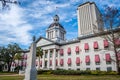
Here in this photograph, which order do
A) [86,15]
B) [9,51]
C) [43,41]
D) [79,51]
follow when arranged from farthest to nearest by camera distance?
[86,15], [9,51], [43,41], [79,51]

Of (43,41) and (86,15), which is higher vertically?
(86,15)

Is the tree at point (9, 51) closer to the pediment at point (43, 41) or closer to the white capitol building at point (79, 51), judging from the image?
the white capitol building at point (79, 51)

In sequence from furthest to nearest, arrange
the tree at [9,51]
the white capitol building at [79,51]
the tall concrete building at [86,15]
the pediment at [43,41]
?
the tall concrete building at [86,15] → the tree at [9,51] → the pediment at [43,41] → the white capitol building at [79,51]

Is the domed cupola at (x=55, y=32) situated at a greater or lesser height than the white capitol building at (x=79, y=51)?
greater

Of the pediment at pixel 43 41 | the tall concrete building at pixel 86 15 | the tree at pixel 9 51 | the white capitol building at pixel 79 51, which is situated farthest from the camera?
the tall concrete building at pixel 86 15

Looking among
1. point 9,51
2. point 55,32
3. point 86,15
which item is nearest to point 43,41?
point 55,32

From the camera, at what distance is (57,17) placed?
72625 mm

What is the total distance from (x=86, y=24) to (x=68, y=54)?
184ft

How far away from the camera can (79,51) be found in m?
46.3

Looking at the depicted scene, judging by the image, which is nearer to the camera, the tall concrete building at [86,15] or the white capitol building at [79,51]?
the white capitol building at [79,51]

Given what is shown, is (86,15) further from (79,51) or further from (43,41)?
(79,51)

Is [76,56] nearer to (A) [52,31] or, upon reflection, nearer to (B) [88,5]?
(A) [52,31]

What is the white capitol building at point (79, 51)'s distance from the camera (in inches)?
1533

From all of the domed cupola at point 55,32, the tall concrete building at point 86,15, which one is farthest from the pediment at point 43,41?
the tall concrete building at point 86,15
